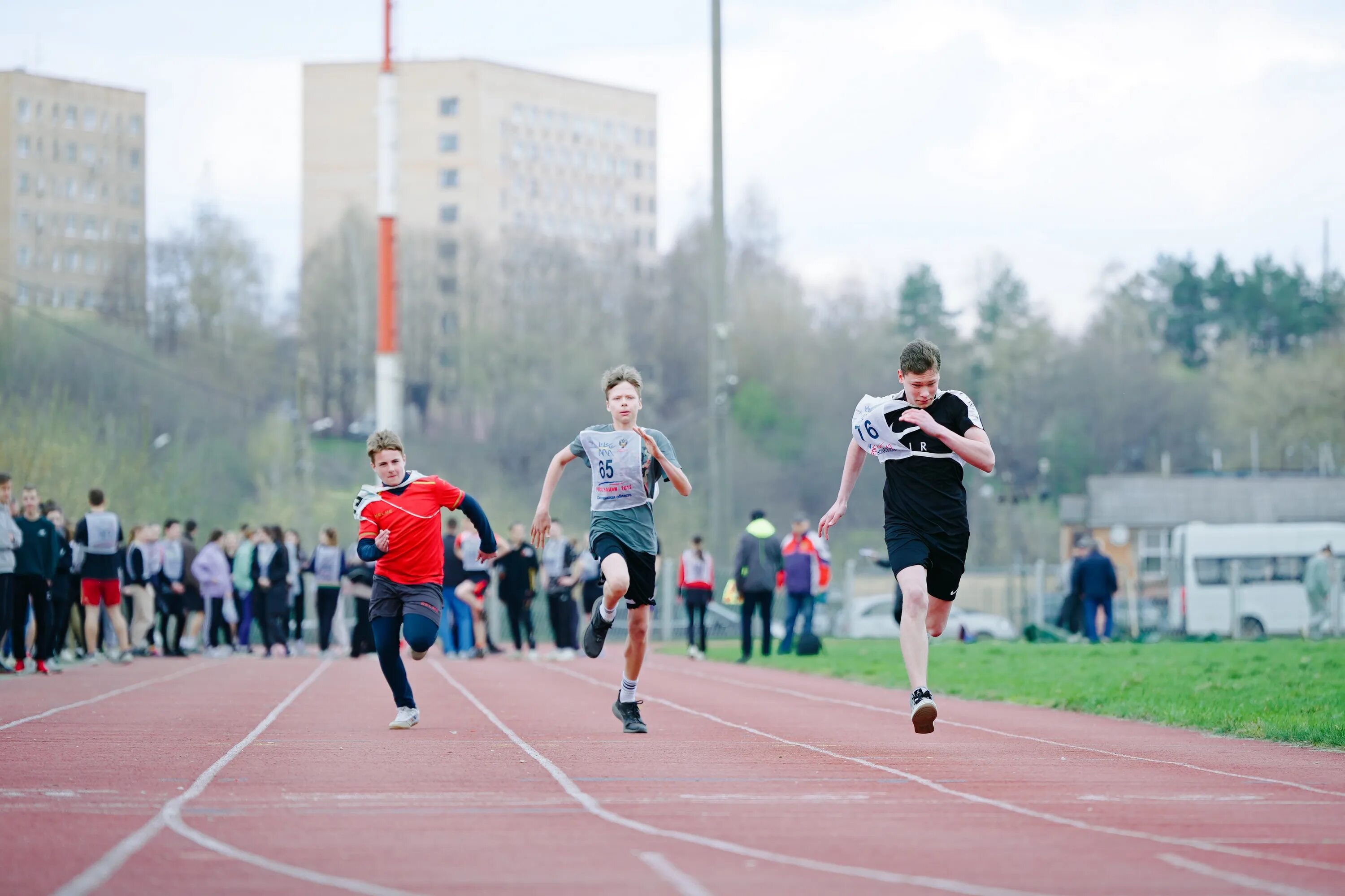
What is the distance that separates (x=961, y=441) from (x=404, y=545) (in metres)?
3.66

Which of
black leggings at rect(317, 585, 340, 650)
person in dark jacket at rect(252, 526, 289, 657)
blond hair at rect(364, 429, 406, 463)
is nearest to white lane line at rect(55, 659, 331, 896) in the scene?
blond hair at rect(364, 429, 406, 463)

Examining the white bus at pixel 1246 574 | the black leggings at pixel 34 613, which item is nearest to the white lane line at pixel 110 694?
the black leggings at pixel 34 613

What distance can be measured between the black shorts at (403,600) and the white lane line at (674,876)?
5.19m

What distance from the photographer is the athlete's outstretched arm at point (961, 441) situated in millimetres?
8938

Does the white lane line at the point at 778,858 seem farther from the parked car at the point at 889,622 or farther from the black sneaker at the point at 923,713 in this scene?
the parked car at the point at 889,622

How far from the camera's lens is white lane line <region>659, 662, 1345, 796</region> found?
8.21 meters

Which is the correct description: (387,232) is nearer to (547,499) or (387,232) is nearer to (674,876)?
(547,499)

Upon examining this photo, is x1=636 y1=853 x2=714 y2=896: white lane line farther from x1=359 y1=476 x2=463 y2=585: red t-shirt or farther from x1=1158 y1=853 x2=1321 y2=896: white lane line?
x1=359 y1=476 x2=463 y2=585: red t-shirt

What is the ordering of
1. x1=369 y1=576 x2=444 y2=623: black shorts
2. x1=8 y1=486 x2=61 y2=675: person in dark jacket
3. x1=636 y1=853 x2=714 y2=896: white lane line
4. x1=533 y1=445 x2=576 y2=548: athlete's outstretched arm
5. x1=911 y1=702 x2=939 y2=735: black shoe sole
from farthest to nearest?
x1=8 y1=486 x2=61 y2=675: person in dark jacket, x1=369 y1=576 x2=444 y2=623: black shorts, x1=533 y1=445 x2=576 y2=548: athlete's outstretched arm, x1=911 y1=702 x2=939 y2=735: black shoe sole, x1=636 y1=853 x2=714 y2=896: white lane line

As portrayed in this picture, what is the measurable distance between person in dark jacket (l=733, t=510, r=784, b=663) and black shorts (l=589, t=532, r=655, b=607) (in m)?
12.6

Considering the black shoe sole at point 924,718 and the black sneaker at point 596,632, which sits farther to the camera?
the black sneaker at point 596,632

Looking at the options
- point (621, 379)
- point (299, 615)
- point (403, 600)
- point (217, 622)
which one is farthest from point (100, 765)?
point (299, 615)

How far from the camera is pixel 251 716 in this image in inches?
483

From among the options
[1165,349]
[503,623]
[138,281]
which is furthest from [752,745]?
[1165,349]
